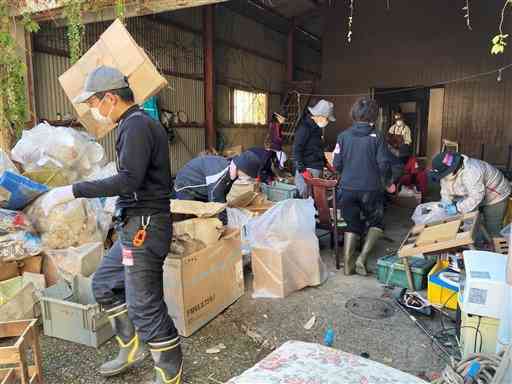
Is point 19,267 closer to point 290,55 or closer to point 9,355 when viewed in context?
point 9,355

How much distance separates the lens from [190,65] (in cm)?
884

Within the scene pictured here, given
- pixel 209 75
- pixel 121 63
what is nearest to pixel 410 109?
pixel 209 75

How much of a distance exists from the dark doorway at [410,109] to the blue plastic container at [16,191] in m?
8.66

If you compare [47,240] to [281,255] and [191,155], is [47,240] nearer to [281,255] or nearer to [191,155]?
[281,255]

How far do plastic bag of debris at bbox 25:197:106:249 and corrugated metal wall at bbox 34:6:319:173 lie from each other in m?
2.99

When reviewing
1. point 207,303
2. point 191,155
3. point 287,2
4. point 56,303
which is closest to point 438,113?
point 287,2

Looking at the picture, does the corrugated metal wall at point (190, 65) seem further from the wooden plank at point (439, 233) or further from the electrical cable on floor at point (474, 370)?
the electrical cable on floor at point (474, 370)

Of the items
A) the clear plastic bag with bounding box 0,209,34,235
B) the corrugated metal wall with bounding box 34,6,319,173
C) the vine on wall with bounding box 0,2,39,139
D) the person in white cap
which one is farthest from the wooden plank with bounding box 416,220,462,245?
the corrugated metal wall with bounding box 34,6,319,173

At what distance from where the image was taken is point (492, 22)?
893cm

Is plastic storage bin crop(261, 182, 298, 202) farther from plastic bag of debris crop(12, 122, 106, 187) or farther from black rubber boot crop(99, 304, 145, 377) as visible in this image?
black rubber boot crop(99, 304, 145, 377)

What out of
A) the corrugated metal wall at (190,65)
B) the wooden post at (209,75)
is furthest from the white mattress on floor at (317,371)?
the wooden post at (209,75)

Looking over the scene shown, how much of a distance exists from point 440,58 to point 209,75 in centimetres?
530

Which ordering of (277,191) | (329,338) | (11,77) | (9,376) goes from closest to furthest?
(9,376), (329,338), (11,77), (277,191)

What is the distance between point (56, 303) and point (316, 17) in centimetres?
1246
